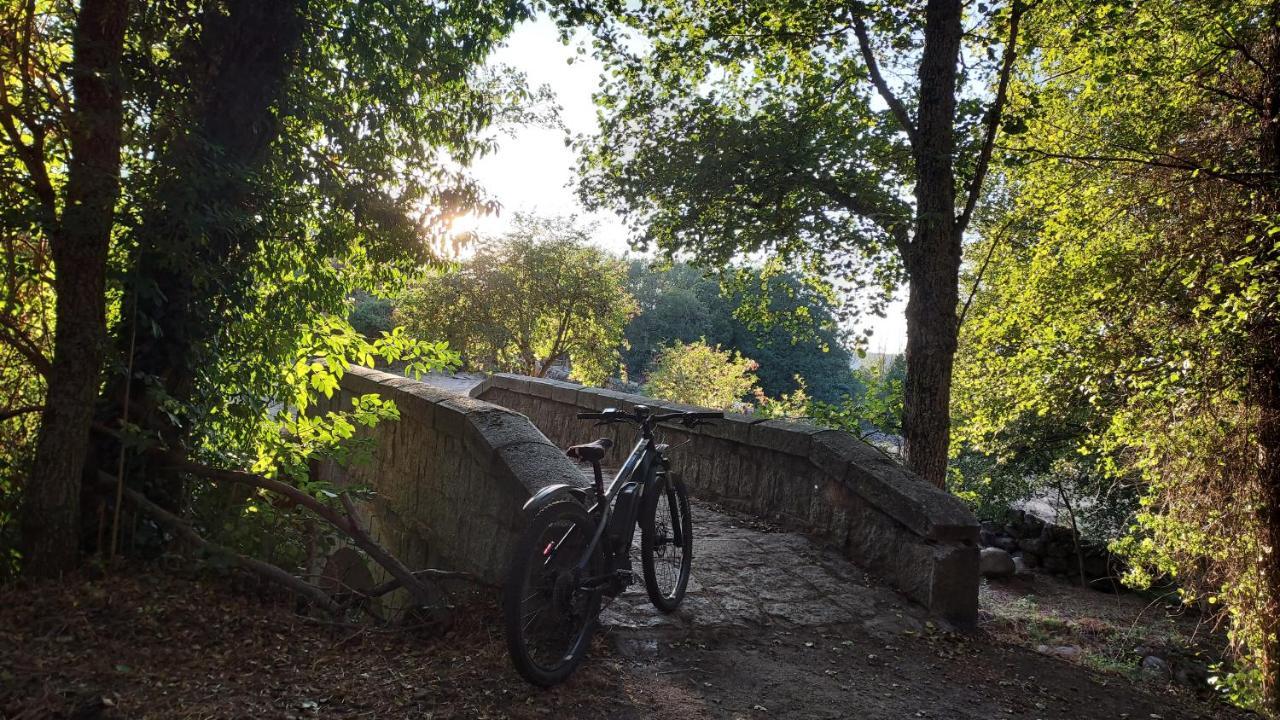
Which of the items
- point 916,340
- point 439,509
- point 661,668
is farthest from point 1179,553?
point 439,509

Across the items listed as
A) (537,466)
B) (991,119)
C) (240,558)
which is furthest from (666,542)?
(991,119)

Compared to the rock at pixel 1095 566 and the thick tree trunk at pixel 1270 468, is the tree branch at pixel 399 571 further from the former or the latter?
the rock at pixel 1095 566

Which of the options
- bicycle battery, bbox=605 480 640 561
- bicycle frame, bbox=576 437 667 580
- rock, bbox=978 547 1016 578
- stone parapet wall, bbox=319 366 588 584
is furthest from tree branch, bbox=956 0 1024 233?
rock, bbox=978 547 1016 578

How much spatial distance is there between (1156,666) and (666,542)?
21.1 feet

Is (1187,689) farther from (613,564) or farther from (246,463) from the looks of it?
(246,463)

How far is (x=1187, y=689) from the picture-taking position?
7.33m

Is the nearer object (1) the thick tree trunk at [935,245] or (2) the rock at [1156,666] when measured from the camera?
(2) the rock at [1156,666]

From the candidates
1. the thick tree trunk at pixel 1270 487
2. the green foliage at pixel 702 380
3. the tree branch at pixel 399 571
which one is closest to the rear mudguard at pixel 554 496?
the tree branch at pixel 399 571

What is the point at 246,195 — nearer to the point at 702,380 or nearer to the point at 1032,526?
the point at 1032,526

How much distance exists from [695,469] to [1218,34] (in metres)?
6.04

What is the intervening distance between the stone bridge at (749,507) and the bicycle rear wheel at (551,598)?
60 cm

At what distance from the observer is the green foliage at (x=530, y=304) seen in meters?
24.0

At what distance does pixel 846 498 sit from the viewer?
20.2 ft

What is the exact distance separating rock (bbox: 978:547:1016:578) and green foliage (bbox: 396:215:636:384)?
1288 cm
